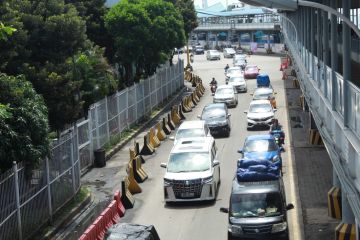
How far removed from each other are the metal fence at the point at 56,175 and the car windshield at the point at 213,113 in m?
4.27

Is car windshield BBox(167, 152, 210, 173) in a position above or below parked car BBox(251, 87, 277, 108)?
above

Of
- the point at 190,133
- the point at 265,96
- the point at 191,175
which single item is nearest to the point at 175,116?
the point at 265,96

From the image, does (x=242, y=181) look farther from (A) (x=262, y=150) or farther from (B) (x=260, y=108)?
(B) (x=260, y=108)

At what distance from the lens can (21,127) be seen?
16.0 meters

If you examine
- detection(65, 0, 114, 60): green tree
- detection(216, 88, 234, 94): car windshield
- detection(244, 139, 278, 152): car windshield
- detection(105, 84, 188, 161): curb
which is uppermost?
detection(65, 0, 114, 60): green tree

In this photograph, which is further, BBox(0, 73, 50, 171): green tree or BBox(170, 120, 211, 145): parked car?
BBox(170, 120, 211, 145): parked car

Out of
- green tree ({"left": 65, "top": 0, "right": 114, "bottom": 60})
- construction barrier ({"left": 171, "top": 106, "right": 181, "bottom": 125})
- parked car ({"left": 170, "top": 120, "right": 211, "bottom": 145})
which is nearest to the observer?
parked car ({"left": 170, "top": 120, "right": 211, "bottom": 145})

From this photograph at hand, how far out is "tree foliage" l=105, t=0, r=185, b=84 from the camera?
41719 millimetres

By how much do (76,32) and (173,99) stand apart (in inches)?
1165

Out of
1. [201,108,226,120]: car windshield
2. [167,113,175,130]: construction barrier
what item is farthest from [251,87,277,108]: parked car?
[167,113,175,130]: construction barrier

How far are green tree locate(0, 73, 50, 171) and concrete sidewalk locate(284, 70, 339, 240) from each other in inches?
280

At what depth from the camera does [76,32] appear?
74.0 feet

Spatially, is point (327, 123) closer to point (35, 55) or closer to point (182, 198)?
point (182, 198)

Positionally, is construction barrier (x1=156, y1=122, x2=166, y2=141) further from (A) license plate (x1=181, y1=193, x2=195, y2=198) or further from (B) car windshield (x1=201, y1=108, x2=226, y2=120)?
(A) license plate (x1=181, y1=193, x2=195, y2=198)
